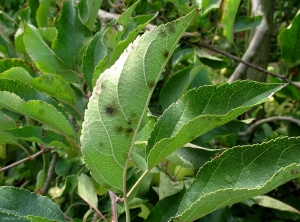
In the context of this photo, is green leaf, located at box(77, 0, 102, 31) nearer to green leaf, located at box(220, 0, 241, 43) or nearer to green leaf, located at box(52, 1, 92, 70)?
green leaf, located at box(52, 1, 92, 70)

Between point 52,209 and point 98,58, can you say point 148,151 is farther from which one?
point 98,58

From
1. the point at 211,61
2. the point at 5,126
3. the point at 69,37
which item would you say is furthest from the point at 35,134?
the point at 211,61

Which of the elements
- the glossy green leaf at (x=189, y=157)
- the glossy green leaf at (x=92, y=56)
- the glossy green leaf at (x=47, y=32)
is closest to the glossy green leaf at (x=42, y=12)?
the glossy green leaf at (x=47, y=32)

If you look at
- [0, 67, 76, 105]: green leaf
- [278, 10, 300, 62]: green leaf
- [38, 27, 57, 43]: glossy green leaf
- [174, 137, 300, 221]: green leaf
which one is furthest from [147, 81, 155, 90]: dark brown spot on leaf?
[278, 10, 300, 62]: green leaf

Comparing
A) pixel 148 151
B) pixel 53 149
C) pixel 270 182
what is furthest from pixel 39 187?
pixel 270 182

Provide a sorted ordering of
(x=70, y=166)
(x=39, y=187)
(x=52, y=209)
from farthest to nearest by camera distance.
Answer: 1. (x=70, y=166)
2. (x=39, y=187)
3. (x=52, y=209)

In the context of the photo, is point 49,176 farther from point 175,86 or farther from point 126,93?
point 126,93
